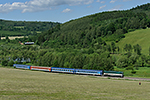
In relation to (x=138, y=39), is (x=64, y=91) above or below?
below

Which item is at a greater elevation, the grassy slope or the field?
the grassy slope

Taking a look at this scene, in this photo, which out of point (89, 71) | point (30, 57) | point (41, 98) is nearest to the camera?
point (41, 98)

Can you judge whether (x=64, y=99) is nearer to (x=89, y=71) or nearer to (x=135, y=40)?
(x=89, y=71)

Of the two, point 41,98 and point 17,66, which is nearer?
point 41,98

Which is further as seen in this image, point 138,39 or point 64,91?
point 138,39

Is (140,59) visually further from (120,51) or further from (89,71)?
(89,71)

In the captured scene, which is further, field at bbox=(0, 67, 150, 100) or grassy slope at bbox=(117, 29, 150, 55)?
grassy slope at bbox=(117, 29, 150, 55)

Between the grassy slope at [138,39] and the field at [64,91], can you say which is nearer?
the field at [64,91]

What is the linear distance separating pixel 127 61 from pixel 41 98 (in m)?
99.8

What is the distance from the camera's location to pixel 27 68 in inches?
Answer: 3954

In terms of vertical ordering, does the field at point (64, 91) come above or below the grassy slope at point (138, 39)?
below

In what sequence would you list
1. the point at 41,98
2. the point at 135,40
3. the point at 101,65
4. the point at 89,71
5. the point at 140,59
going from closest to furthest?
the point at 41,98 → the point at 89,71 → the point at 101,65 → the point at 140,59 → the point at 135,40

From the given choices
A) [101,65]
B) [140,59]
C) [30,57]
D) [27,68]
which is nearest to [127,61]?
[140,59]

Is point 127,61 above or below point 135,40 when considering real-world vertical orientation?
below
